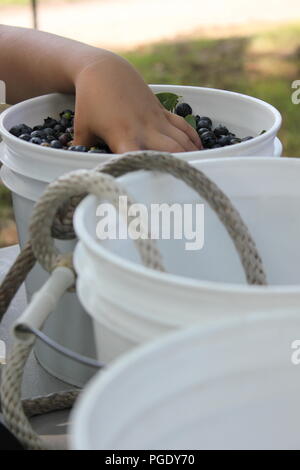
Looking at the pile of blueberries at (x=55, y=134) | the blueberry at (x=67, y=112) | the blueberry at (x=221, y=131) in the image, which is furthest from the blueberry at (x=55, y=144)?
the blueberry at (x=221, y=131)

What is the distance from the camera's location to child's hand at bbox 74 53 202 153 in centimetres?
83

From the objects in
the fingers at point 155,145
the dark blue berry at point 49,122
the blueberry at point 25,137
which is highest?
the fingers at point 155,145

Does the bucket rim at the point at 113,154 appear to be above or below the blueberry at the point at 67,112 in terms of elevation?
above

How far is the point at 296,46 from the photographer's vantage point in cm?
354

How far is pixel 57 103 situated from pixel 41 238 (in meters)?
0.43

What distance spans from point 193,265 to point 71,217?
0.15 metres

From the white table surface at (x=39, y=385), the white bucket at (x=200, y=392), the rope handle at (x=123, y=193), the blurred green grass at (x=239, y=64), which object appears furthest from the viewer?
the blurred green grass at (x=239, y=64)

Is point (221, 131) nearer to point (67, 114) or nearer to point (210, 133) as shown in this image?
point (210, 133)

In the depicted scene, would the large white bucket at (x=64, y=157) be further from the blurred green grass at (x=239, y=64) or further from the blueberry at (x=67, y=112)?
the blurred green grass at (x=239, y=64)

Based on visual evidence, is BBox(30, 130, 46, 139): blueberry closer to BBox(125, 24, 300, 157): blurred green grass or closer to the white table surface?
the white table surface

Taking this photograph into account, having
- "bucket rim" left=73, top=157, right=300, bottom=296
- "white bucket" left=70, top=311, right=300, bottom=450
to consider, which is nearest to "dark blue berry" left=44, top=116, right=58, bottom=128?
"bucket rim" left=73, top=157, right=300, bottom=296

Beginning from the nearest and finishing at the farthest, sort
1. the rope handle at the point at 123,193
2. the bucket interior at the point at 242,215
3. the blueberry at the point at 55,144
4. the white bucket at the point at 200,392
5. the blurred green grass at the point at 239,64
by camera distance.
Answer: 1. the white bucket at the point at 200,392
2. the rope handle at the point at 123,193
3. the bucket interior at the point at 242,215
4. the blueberry at the point at 55,144
5. the blurred green grass at the point at 239,64

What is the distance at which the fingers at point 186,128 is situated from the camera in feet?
2.92

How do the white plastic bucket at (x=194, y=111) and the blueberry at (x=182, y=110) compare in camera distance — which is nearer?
the white plastic bucket at (x=194, y=111)
